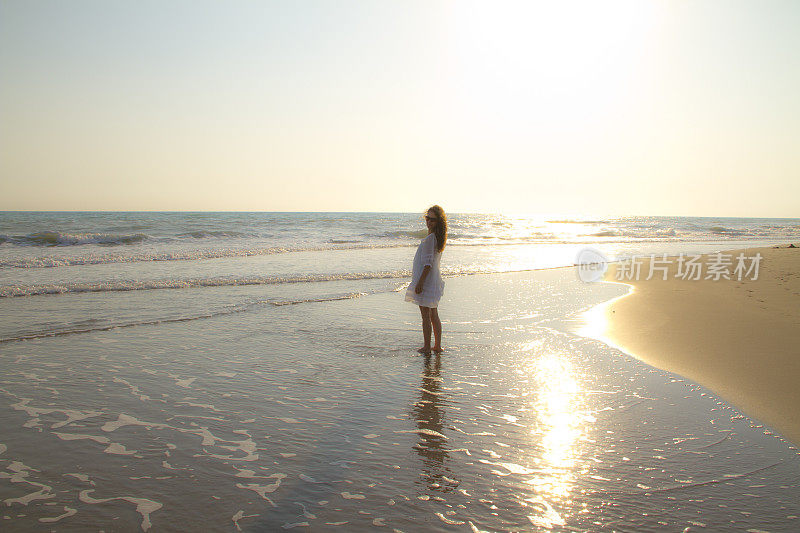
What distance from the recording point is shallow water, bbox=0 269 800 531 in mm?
2768

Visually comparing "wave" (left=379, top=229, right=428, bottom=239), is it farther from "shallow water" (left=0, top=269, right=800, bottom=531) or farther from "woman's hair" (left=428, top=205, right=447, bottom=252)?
"shallow water" (left=0, top=269, right=800, bottom=531)

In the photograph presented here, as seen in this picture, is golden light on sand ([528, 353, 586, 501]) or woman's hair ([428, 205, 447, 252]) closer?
golden light on sand ([528, 353, 586, 501])

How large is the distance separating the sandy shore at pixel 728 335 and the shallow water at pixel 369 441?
1.27ft

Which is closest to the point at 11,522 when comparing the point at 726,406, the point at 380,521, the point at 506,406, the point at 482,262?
the point at 380,521

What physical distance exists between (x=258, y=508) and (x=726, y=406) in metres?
4.04

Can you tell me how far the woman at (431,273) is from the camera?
6379mm

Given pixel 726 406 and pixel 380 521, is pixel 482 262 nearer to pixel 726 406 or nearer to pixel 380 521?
pixel 726 406

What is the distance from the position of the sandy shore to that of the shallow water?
1.27 feet

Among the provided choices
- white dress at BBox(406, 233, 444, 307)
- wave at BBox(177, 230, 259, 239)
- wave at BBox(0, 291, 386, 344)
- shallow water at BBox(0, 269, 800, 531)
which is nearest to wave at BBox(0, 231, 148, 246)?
wave at BBox(177, 230, 259, 239)

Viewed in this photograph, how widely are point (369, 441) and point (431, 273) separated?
10.4 ft

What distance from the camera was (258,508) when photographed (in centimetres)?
279

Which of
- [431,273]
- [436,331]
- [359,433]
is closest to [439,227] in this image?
[431,273]

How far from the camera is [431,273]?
Answer: 257 inches

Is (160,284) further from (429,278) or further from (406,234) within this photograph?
(406,234)
